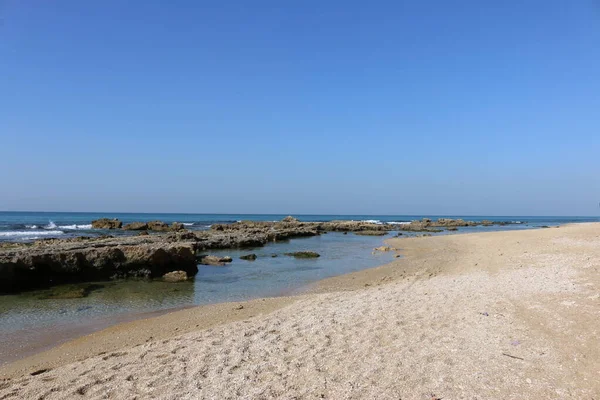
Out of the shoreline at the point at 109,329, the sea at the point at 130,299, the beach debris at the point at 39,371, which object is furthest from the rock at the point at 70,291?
the beach debris at the point at 39,371

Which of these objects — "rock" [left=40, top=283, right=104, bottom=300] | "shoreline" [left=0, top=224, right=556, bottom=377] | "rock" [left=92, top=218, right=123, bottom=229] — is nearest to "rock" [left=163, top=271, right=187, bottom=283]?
"rock" [left=40, top=283, right=104, bottom=300]

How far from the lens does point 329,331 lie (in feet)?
21.9

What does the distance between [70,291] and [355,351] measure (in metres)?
10.3

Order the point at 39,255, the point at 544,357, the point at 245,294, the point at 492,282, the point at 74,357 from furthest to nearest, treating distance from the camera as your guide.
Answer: the point at 39,255 → the point at 245,294 → the point at 492,282 → the point at 74,357 → the point at 544,357

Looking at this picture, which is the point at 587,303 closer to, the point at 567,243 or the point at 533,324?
the point at 533,324

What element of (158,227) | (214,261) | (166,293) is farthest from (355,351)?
(158,227)

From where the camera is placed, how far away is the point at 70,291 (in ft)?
39.0

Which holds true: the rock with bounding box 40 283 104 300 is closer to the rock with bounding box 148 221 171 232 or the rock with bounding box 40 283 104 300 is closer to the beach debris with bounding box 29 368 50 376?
the beach debris with bounding box 29 368 50 376

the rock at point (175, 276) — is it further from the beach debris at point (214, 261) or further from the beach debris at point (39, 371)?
the beach debris at point (39, 371)

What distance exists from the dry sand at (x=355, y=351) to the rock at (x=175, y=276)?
4.74 metres

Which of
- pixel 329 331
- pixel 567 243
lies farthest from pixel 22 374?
pixel 567 243

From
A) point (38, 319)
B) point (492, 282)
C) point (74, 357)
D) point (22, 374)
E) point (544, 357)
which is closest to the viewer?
point (544, 357)

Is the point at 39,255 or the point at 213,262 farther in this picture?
the point at 213,262

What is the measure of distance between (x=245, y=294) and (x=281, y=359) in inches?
266
